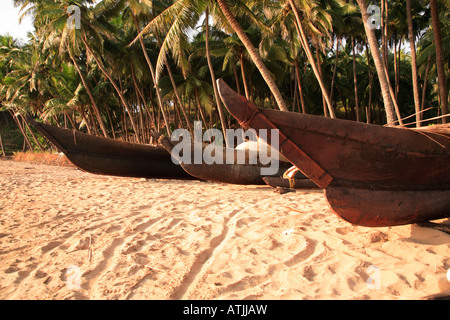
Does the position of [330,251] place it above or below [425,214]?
below

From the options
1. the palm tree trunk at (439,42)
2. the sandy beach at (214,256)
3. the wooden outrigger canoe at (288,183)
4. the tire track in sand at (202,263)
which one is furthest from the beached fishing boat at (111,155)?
the palm tree trunk at (439,42)

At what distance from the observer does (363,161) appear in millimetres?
2670

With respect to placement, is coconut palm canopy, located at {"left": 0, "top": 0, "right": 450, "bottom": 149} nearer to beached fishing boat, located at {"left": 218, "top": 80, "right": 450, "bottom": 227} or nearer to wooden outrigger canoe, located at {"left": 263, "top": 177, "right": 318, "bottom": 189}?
wooden outrigger canoe, located at {"left": 263, "top": 177, "right": 318, "bottom": 189}

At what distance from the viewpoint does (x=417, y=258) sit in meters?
2.40

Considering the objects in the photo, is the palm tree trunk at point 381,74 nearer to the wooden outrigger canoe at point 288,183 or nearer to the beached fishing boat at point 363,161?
the wooden outrigger canoe at point 288,183

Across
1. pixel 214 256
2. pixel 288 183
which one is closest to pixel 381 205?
pixel 214 256

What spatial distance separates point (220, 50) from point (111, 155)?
1125cm

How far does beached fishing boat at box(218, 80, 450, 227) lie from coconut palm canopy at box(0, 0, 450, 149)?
4.57 meters

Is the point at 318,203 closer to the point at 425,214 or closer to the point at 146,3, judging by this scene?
the point at 425,214

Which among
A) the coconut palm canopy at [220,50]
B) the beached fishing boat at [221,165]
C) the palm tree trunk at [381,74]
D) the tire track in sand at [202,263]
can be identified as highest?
the coconut palm canopy at [220,50]

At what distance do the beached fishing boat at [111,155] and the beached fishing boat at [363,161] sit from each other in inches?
205

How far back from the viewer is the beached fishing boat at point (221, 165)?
5914 millimetres
